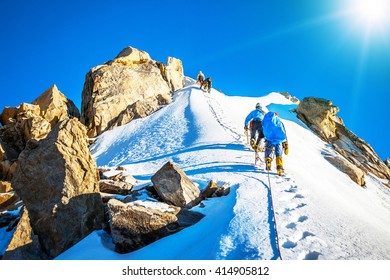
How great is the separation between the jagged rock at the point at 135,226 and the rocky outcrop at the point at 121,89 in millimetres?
27871

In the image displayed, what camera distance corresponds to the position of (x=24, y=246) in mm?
6820

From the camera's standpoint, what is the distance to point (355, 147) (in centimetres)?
2817

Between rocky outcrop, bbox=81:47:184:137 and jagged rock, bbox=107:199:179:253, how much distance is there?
2787 cm

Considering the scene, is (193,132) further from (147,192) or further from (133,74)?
(133,74)

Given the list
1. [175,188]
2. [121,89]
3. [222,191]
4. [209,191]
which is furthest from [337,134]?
[121,89]

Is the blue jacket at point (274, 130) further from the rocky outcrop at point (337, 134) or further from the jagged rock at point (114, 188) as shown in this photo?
the rocky outcrop at point (337, 134)

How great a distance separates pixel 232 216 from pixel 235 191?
6.50 ft

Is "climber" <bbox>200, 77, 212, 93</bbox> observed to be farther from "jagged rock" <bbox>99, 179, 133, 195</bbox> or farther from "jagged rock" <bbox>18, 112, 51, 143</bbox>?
"jagged rock" <bbox>99, 179, 133, 195</bbox>

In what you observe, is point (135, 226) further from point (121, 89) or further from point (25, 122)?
point (121, 89)

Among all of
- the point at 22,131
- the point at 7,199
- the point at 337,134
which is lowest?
the point at 7,199

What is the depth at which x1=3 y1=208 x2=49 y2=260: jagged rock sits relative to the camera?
6621mm

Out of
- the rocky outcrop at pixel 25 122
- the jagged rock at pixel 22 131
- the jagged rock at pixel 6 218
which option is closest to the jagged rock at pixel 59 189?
the jagged rock at pixel 6 218

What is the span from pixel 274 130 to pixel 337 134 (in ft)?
80.2

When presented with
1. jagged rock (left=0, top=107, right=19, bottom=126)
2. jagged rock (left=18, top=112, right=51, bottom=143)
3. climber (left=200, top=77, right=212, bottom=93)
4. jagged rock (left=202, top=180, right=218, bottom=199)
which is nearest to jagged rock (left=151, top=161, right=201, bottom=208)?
jagged rock (left=202, top=180, right=218, bottom=199)
